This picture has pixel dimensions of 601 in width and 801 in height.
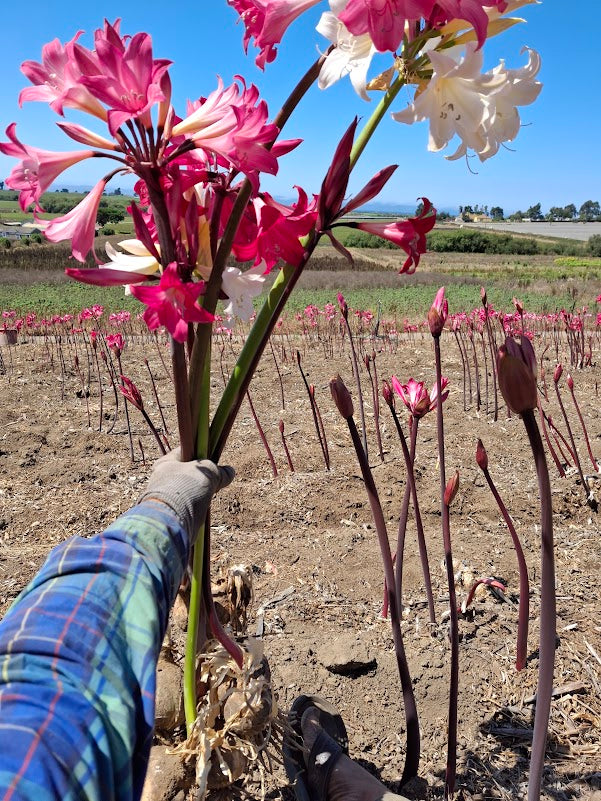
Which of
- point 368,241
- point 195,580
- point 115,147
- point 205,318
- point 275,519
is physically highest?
point 368,241

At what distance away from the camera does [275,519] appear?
3.29m

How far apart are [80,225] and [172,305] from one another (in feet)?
0.68

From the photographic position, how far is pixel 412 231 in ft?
3.25

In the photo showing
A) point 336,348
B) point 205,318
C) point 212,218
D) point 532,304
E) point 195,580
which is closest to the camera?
point 205,318

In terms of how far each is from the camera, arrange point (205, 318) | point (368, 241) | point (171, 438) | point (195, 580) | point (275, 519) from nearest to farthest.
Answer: point (205, 318), point (195, 580), point (275, 519), point (171, 438), point (368, 241)

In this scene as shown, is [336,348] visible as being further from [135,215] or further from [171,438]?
[135,215]

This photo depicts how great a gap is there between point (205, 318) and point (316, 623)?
5.47 ft

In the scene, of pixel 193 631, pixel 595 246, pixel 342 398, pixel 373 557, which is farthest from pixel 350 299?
pixel 595 246

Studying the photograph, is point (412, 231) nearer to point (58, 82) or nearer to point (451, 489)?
point (58, 82)

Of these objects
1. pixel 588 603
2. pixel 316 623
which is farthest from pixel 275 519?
pixel 588 603

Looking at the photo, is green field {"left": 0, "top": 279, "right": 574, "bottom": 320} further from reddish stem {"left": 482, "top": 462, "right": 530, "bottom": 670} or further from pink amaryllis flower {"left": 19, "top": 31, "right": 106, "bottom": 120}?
pink amaryllis flower {"left": 19, "top": 31, "right": 106, "bottom": 120}

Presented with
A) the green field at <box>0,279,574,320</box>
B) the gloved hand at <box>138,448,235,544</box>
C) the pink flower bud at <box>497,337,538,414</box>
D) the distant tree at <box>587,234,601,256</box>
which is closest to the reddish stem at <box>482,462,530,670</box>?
the pink flower bud at <box>497,337,538,414</box>

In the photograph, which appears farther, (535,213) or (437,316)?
(535,213)

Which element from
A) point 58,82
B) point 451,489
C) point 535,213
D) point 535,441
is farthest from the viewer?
point 535,213
